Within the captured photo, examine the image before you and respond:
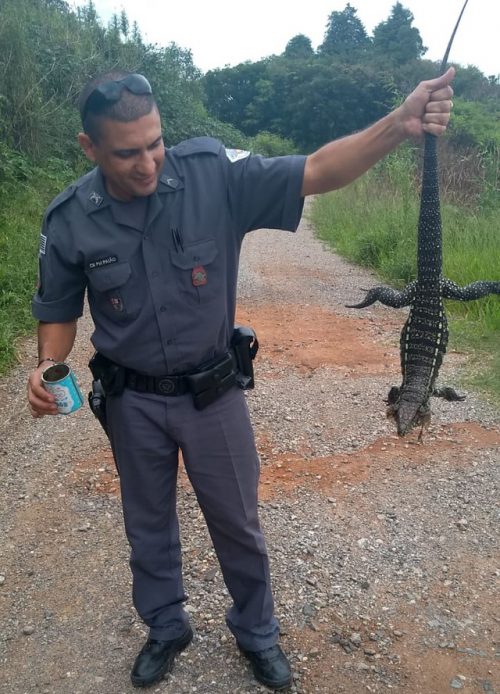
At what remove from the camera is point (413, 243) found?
8.70 metres

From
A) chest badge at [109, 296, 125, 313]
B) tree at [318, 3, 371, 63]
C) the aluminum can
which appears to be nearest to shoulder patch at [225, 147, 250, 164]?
chest badge at [109, 296, 125, 313]

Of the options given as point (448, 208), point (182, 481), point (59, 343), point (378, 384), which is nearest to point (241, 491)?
point (59, 343)

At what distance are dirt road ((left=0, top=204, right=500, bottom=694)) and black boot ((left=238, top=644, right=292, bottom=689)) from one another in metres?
0.07

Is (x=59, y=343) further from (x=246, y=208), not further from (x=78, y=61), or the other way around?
(x=78, y=61)

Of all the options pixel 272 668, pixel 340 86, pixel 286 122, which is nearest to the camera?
pixel 272 668

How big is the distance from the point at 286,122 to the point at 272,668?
22.2m

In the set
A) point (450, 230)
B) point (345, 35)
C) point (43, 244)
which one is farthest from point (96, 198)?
point (345, 35)

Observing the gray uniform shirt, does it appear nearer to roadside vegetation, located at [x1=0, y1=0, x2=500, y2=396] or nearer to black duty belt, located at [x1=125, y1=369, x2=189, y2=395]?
black duty belt, located at [x1=125, y1=369, x2=189, y2=395]

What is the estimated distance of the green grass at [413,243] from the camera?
5.73 meters

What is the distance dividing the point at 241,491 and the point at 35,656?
48.2 inches

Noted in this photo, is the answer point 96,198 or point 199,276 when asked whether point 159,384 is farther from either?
point 96,198

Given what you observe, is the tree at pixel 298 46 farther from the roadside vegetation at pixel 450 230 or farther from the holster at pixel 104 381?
the holster at pixel 104 381

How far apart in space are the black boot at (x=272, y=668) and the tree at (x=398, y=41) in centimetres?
1897

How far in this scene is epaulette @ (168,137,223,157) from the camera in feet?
7.38
